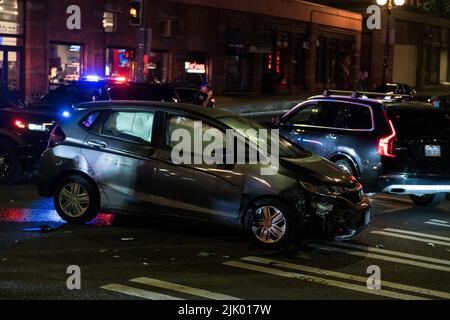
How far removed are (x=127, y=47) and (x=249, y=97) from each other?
8482 mm

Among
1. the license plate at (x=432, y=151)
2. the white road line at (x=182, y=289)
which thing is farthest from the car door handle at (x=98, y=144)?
the license plate at (x=432, y=151)

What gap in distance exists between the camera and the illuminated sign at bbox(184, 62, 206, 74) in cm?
3325

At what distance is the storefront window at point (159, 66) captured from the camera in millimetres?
31312

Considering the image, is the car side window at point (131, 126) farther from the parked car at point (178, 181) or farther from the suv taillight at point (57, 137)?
the suv taillight at point (57, 137)

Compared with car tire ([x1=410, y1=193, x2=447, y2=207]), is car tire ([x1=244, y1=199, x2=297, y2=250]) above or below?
above

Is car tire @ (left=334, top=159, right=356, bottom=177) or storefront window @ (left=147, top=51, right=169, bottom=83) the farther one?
storefront window @ (left=147, top=51, right=169, bottom=83)

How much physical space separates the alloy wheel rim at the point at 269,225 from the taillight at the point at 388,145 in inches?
132

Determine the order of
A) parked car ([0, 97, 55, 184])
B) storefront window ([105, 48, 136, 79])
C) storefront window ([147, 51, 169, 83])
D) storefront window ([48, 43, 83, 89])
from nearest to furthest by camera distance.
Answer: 1. parked car ([0, 97, 55, 184])
2. storefront window ([48, 43, 83, 89])
3. storefront window ([105, 48, 136, 79])
4. storefront window ([147, 51, 169, 83])

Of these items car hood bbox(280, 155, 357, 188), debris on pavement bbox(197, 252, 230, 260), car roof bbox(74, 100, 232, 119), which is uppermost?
car roof bbox(74, 100, 232, 119)

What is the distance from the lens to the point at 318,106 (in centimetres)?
1184

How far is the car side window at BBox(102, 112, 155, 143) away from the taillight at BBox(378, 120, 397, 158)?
153 inches

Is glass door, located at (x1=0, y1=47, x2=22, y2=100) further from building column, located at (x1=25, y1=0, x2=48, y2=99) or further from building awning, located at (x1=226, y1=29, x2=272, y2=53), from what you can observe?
building awning, located at (x1=226, y1=29, x2=272, y2=53)

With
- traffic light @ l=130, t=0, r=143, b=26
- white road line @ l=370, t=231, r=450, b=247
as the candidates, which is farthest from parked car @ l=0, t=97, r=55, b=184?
traffic light @ l=130, t=0, r=143, b=26
